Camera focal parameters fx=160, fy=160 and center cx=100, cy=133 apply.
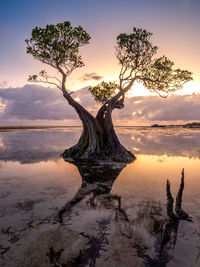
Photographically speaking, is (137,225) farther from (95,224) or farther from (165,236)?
(95,224)

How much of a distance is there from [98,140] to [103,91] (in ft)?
22.9

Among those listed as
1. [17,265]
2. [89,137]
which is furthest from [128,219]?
[89,137]

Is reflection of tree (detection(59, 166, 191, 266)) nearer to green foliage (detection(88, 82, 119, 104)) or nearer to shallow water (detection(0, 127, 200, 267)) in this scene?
shallow water (detection(0, 127, 200, 267))

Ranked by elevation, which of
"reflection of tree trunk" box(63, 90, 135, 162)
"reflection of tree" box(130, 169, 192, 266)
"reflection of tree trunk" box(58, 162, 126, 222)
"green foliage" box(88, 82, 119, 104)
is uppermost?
"green foliage" box(88, 82, 119, 104)

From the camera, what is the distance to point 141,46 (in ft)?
52.3

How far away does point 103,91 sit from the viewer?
19.5 m

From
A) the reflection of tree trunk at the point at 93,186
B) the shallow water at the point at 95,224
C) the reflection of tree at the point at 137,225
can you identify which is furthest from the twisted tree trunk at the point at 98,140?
the reflection of tree at the point at 137,225

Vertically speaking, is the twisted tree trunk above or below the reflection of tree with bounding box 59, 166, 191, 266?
above

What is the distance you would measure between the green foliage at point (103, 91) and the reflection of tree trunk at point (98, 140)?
9.00 feet

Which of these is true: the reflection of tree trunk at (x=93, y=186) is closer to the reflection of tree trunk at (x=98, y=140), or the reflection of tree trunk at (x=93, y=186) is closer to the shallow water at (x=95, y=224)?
the shallow water at (x=95, y=224)

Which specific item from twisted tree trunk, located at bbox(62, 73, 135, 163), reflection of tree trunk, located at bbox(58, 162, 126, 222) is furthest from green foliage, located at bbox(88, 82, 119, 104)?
reflection of tree trunk, located at bbox(58, 162, 126, 222)

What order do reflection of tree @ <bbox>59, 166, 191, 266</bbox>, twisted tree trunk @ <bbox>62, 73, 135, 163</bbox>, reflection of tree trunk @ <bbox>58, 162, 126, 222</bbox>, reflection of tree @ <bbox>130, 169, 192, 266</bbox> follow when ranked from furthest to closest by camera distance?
twisted tree trunk @ <bbox>62, 73, 135, 163</bbox> → reflection of tree trunk @ <bbox>58, 162, 126, 222</bbox> → reflection of tree @ <bbox>59, 166, 191, 266</bbox> → reflection of tree @ <bbox>130, 169, 192, 266</bbox>

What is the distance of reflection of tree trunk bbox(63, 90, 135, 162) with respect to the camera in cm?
1501

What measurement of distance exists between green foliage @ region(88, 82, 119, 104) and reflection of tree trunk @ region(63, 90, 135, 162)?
2.74 meters
